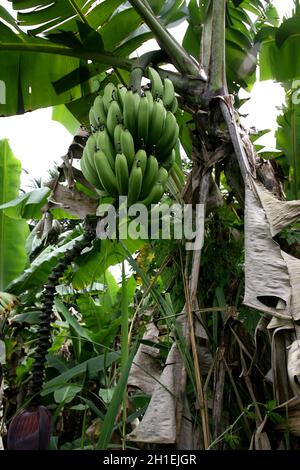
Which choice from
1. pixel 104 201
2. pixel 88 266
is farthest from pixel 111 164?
pixel 88 266

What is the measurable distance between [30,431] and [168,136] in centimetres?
72

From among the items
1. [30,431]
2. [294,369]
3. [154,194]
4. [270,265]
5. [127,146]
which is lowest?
[30,431]

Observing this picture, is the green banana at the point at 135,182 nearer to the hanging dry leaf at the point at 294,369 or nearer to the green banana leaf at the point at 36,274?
the hanging dry leaf at the point at 294,369

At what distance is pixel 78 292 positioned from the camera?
7.23ft

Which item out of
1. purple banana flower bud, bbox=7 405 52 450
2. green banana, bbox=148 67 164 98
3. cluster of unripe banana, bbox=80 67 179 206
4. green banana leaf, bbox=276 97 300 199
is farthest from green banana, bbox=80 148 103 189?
green banana leaf, bbox=276 97 300 199

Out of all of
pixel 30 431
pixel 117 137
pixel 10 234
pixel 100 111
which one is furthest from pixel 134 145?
pixel 10 234

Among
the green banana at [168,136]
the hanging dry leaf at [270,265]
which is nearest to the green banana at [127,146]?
the green banana at [168,136]

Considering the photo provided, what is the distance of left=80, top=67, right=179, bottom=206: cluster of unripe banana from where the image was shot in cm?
110

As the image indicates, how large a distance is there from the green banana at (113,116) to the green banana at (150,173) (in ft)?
0.37

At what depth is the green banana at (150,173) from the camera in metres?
1.12

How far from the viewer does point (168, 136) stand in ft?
3.91

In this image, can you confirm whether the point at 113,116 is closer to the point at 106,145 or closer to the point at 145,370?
the point at 106,145
